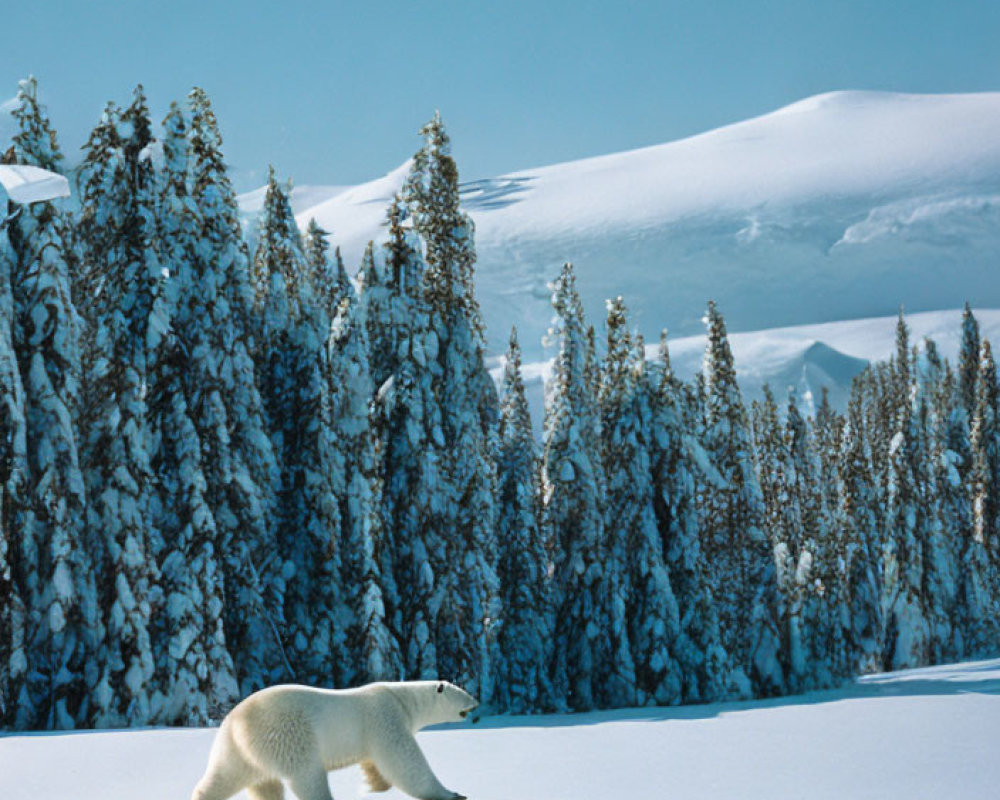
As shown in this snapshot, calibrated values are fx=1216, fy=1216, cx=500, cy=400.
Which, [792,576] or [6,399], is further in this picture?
[792,576]

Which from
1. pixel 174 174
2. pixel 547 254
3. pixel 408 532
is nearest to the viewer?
pixel 174 174

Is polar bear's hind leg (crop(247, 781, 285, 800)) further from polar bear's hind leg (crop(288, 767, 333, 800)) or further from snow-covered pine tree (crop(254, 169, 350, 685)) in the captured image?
snow-covered pine tree (crop(254, 169, 350, 685))

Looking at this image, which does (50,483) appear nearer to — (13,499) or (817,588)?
(13,499)

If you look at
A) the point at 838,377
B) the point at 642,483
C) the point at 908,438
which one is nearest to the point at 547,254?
the point at 838,377

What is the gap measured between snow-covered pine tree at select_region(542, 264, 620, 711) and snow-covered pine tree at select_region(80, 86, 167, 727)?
319 inches

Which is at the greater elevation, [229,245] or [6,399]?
[229,245]

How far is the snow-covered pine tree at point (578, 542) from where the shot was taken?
23.1 metres

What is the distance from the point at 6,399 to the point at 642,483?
12.3 m

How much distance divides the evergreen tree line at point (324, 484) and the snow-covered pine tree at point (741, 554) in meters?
0.06

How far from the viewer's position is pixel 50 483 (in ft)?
53.3

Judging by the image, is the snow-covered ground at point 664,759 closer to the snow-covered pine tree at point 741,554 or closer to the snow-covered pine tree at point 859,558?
the snow-covered pine tree at point 741,554

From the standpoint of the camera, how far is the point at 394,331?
21.9 m

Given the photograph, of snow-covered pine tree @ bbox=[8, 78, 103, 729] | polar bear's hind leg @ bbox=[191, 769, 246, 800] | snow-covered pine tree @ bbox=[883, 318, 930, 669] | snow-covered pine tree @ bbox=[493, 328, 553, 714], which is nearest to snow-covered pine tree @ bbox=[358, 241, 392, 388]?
snow-covered pine tree @ bbox=[493, 328, 553, 714]

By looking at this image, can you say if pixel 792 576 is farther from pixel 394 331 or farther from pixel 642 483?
pixel 394 331
